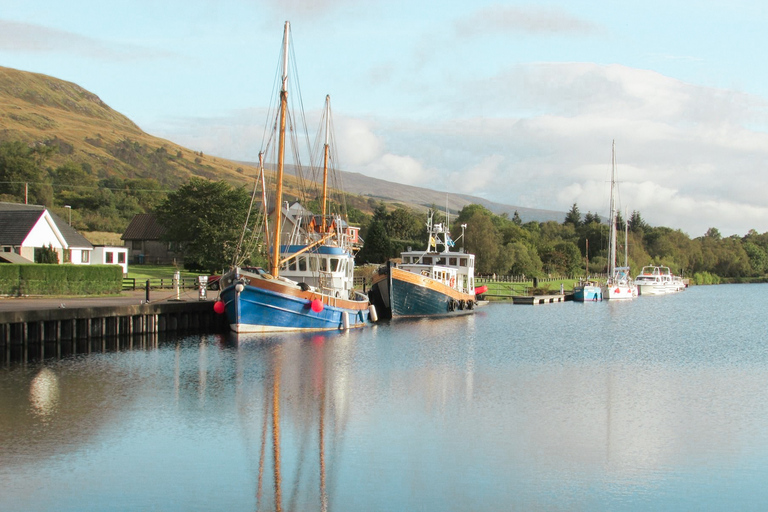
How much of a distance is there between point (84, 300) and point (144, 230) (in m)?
54.1

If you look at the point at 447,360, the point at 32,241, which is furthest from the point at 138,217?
the point at 447,360

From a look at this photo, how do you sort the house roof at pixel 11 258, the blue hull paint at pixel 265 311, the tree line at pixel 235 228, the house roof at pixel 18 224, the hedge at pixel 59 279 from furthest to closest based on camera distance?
the tree line at pixel 235 228, the house roof at pixel 18 224, the house roof at pixel 11 258, the hedge at pixel 59 279, the blue hull paint at pixel 265 311

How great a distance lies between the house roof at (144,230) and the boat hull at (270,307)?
5478cm

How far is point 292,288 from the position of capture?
40625 mm

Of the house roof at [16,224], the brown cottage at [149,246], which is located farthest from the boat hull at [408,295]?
the brown cottage at [149,246]

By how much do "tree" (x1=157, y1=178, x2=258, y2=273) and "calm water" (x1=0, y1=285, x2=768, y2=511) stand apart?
1164 inches

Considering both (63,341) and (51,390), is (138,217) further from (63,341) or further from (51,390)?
(51,390)

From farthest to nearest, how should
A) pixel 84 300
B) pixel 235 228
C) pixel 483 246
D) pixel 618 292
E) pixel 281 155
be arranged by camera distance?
pixel 483 246
pixel 618 292
pixel 235 228
pixel 84 300
pixel 281 155

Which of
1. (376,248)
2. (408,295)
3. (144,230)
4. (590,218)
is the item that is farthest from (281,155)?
(590,218)

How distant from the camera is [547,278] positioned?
4496 inches

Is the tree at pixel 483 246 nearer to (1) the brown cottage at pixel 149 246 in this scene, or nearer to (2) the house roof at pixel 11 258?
(1) the brown cottage at pixel 149 246

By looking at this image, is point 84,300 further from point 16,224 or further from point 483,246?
point 483,246

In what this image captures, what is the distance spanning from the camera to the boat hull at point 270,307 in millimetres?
39375

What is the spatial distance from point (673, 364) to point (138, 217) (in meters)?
76.5
